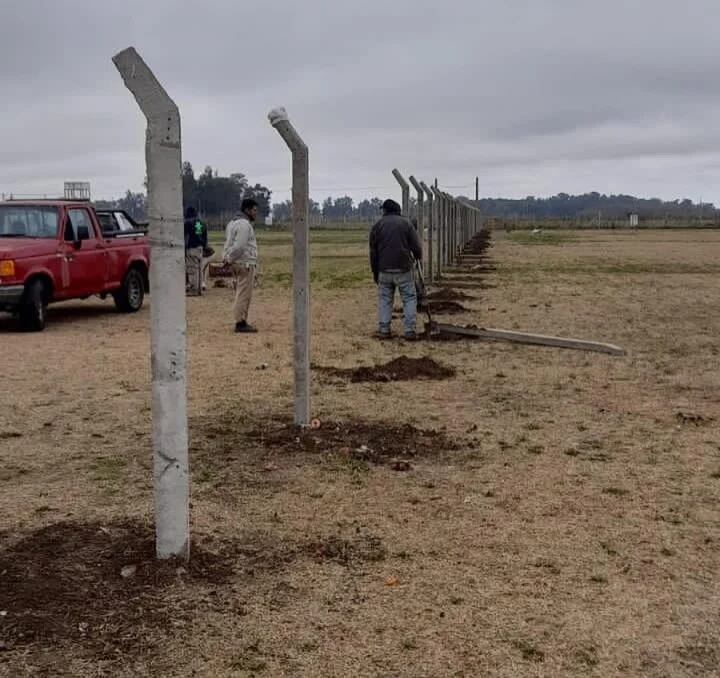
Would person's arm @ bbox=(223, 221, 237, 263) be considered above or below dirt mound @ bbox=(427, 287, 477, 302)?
above

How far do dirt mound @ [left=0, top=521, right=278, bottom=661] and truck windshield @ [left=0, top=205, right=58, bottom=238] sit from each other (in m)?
9.46

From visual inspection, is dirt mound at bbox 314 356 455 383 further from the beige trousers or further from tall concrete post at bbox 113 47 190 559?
tall concrete post at bbox 113 47 190 559

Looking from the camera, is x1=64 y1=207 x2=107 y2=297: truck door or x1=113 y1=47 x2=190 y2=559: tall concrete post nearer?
x1=113 y1=47 x2=190 y2=559: tall concrete post

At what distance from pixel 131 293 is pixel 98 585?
12174 mm

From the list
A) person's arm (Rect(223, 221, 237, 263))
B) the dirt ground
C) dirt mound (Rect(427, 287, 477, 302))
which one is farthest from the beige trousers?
dirt mound (Rect(427, 287, 477, 302))

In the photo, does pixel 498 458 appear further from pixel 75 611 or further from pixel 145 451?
pixel 75 611

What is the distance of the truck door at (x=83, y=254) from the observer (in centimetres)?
1393

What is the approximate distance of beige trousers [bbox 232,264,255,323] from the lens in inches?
503

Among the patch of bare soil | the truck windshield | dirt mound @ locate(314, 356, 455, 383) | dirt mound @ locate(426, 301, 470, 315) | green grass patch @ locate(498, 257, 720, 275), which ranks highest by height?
the truck windshield

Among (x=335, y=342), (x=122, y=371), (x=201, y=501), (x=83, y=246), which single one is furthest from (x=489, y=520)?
(x=83, y=246)

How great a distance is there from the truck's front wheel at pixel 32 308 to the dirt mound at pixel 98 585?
855 cm

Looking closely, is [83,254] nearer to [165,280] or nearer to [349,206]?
[165,280]

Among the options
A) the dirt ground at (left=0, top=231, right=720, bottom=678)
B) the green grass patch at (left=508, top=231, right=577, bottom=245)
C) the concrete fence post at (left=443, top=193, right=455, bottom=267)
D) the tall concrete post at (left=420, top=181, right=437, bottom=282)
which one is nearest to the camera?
the dirt ground at (left=0, top=231, right=720, bottom=678)

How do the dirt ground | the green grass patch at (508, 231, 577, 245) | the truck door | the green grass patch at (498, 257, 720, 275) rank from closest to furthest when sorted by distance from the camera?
the dirt ground < the truck door < the green grass patch at (498, 257, 720, 275) < the green grass patch at (508, 231, 577, 245)
